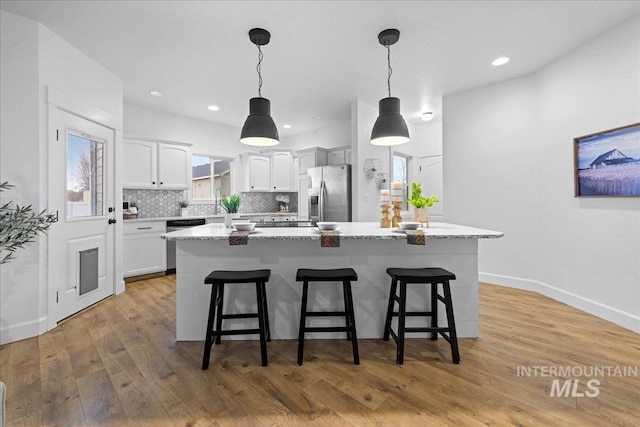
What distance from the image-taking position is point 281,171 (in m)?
6.51

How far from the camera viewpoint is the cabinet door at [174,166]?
191 inches

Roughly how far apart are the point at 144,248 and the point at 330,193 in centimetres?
303

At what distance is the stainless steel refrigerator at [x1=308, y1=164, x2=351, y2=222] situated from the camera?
4.96 meters

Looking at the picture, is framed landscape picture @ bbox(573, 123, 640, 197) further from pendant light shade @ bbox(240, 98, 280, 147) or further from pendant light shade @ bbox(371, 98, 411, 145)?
pendant light shade @ bbox(240, 98, 280, 147)

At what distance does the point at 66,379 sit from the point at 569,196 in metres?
4.92

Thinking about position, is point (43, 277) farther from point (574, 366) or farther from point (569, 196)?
point (569, 196)

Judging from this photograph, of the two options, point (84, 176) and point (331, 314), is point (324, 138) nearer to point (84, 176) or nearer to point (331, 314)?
point (84, 176)

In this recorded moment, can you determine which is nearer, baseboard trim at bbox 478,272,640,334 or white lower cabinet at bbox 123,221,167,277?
baseboard trim at bbox 478,272,640,334

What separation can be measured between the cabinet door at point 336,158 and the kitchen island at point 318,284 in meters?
3.42

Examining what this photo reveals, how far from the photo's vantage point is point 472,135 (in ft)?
14.1

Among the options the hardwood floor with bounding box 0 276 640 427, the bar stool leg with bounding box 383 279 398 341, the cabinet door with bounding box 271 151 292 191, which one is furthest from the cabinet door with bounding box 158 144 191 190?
the bar stool leg with bounding box 383 279 398 341

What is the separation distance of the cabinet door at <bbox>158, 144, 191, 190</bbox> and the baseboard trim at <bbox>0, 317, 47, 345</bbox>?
2.61 meters

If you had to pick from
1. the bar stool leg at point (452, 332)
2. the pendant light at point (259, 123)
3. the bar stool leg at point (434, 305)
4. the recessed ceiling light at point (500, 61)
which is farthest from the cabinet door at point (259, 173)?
the bar stool leg at point (452, 332)

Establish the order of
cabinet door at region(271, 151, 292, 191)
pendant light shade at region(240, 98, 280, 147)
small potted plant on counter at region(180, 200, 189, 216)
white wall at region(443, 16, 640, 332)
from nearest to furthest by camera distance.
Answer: pendant light shade at region(240, 98, 280, 147), white wall at region(443, 16, 640, 332), small potted plant on counter at region(180, 200, 189, 216), cabinet door at region(271, 151, 292, 191)
